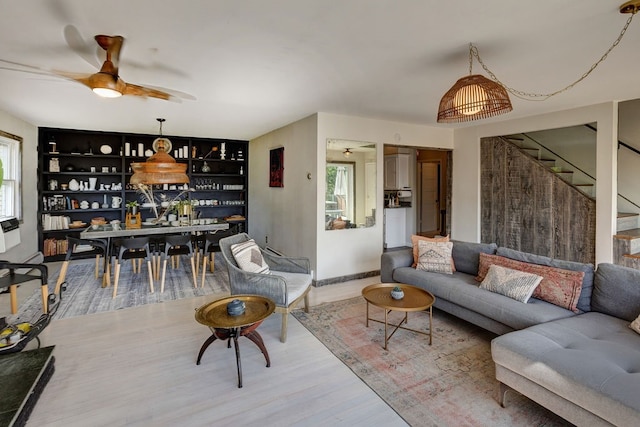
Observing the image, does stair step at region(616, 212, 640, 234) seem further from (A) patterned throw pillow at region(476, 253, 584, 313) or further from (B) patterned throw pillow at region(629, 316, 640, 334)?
(B) patterned throw pillow at region(629, 316, 640, 334)

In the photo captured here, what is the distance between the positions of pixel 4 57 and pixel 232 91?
6.14ft

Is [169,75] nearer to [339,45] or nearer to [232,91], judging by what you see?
[232,91]

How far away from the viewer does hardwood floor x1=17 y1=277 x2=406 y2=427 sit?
6.70ft

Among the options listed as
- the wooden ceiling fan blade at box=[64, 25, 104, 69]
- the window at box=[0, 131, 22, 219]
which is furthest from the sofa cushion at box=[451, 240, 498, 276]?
the window at box=[0, 131, 22, 219]

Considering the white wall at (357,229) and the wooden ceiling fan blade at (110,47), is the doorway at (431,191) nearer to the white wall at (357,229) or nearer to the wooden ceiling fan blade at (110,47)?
the white wall at (357,229)

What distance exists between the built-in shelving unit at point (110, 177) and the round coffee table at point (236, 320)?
8.72ft

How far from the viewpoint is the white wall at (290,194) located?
15.8 ft

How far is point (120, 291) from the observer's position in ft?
14.4

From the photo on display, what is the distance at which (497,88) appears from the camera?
2307mm

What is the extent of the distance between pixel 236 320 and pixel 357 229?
115 inches

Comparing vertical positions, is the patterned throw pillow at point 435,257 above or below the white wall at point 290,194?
below

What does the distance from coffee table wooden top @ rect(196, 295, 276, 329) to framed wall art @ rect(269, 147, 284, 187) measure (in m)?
3.20

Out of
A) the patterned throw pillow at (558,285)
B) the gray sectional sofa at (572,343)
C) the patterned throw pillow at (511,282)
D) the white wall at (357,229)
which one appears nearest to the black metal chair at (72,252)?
the white wall at (357,229)

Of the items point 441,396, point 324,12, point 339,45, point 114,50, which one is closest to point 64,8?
point 114,50
